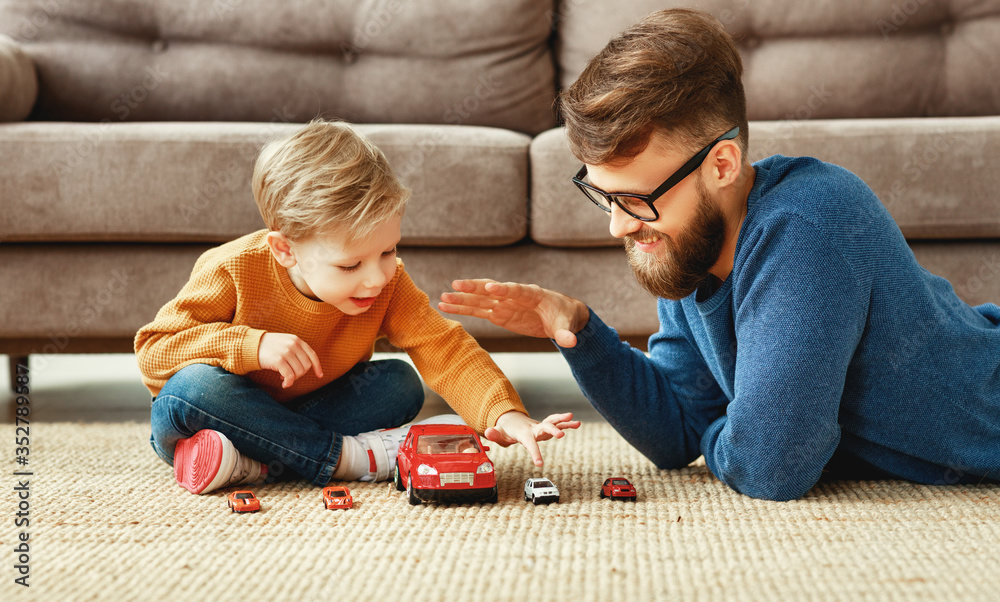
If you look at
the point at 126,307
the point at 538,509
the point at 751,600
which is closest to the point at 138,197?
the point at 126,307

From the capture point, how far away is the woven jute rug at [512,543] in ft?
2.35

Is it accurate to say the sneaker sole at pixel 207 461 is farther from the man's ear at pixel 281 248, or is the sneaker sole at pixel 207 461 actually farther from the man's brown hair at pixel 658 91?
the man's brown hair at pixel 658 91

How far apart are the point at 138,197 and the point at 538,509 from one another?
102 cm

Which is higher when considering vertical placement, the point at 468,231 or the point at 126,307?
the point at 468,231

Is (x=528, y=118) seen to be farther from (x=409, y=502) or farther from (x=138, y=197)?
(x=409, y=502)

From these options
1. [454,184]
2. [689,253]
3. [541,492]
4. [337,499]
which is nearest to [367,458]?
[337,499]

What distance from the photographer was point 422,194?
62.1 inches

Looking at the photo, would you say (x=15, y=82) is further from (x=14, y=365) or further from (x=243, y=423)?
Answer: (x=243, y=423)

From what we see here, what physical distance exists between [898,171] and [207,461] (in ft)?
4.21

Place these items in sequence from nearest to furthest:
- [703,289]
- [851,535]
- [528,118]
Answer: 1. [851,535]
2. [703,289]
3. [528,118]

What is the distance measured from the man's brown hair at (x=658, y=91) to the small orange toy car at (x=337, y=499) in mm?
491

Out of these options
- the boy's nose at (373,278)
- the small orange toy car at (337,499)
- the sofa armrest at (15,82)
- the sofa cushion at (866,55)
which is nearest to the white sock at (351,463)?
the small orange toy car at (337,499)

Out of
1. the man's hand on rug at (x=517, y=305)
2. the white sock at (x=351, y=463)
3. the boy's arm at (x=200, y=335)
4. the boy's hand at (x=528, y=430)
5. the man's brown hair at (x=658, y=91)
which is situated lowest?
the white sock at (x=351, y=463)

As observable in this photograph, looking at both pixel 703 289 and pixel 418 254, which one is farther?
pixel 418 254
